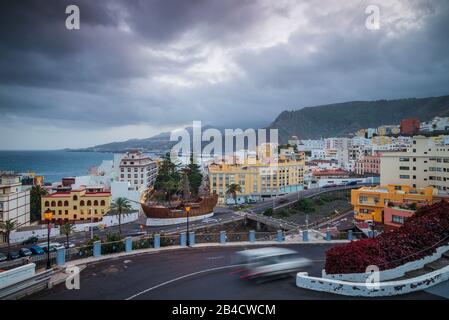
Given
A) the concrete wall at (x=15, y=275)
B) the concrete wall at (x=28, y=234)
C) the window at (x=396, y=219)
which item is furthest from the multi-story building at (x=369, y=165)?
the concrete wall at (x=15, y=275)

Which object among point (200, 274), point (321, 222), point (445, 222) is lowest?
point (321, 222)

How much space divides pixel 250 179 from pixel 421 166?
27.5 m

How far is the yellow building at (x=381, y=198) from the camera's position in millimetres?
26516

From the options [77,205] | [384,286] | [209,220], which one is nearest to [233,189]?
[209,220]

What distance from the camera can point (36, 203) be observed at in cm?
3962

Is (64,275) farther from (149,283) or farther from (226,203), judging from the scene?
(226,203)

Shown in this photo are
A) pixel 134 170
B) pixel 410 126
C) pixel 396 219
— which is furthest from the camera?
pixel 410 126

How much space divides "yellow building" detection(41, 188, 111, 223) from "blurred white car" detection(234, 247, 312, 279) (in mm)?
32317

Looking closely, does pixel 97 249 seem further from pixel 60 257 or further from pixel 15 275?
pixel 15 275

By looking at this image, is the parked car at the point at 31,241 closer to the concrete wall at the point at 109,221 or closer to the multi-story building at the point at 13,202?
the multi-story building at the point at 13,202
